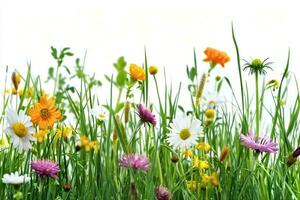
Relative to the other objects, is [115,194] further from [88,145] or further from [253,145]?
[253,145]

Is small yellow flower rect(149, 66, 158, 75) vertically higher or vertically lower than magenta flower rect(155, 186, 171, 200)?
higher

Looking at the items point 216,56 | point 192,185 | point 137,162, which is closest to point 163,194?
point 137,162

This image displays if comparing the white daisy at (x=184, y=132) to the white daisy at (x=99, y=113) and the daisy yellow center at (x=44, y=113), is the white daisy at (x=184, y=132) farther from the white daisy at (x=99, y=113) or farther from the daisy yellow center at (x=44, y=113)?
the daisy yellow center at (x=44, y=113)

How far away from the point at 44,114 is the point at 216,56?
619mm

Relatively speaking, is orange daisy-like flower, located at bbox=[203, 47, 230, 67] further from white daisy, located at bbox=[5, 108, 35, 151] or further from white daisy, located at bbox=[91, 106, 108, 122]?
white daisy, located at bbox=[5, 108, 35, 151]

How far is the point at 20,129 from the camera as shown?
5.99ft

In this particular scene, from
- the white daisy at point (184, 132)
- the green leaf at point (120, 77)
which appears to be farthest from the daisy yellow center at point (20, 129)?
the green leaf at point (120, 77)

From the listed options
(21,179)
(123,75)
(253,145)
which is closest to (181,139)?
(253,145)

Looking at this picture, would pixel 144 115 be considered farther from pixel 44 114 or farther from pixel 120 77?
pixel 120 77

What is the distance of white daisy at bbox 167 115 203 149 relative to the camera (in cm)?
184

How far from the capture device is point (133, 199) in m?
1.63

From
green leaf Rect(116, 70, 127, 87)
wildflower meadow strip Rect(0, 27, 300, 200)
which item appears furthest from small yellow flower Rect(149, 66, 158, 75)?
green leaf Rect(116, 70, 127, 87)

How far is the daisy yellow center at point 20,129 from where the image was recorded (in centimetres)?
182

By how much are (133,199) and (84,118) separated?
1.88ft
